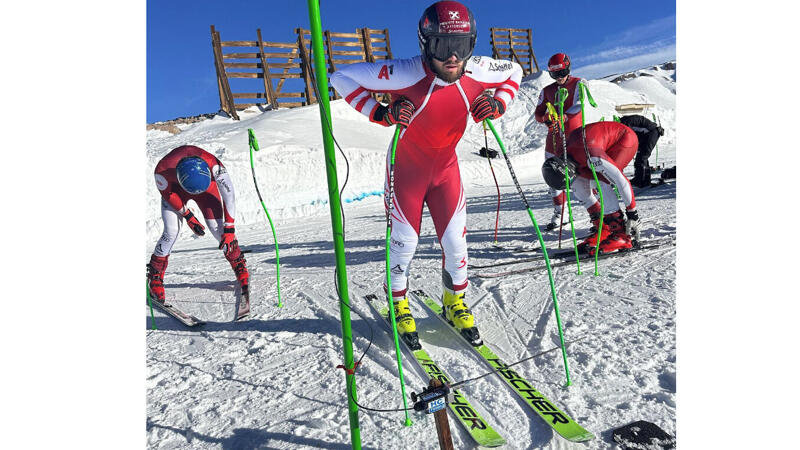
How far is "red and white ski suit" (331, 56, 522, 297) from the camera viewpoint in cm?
285

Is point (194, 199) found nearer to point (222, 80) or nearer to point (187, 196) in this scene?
point (187, 196)

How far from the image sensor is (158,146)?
13.6 meters

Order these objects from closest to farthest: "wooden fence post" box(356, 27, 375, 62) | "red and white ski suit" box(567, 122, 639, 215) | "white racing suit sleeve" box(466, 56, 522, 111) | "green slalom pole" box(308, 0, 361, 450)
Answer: "green slalom pole" box(308, 0, 361, 450) < "white racing suit sleeve" box(466, 56, 522, 111) < "red and white ski suit" box(567, 122, 639, 215) < "wooden fence post" box(356, 27, 375, 62)

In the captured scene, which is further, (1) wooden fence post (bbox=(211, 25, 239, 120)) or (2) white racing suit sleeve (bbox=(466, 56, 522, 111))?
(1) wooden fence post (bbox=(211, 25, 239, 120))

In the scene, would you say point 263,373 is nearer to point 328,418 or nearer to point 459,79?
point 328,418

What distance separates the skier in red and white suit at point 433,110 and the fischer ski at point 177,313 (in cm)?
204

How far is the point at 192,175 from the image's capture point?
417 centimetres

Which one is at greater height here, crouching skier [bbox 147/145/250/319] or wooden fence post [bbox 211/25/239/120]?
wooden fence post [bbox 211/25/239/120]

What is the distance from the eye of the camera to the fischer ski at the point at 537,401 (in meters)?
2.21

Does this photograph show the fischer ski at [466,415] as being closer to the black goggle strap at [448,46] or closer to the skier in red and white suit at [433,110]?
the skier in red and white suit at [433,110]

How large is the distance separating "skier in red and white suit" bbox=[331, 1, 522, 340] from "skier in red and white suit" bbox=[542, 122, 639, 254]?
2273 millimetres

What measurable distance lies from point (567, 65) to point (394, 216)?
150 inches

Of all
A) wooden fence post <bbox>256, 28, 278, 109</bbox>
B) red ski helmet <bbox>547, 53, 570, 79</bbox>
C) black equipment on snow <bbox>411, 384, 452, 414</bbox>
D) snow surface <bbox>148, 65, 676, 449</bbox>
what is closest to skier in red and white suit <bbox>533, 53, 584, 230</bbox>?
red ski helmet <bbox>547, 53, 570, 79</bbox>

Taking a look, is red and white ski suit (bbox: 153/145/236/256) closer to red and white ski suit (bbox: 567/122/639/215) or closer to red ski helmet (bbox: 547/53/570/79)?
red and white ski suit (bbox: 567/122/639/215)
